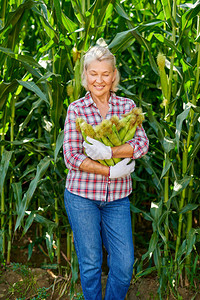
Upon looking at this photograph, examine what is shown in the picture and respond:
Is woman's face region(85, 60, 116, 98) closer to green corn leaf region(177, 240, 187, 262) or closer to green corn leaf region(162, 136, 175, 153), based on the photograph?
green corn leaf region(162, 136, 175, 153)

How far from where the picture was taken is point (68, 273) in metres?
3.15

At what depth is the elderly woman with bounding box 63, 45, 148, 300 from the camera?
224 centimetres

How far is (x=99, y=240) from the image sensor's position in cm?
233

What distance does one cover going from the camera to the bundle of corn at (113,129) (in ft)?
7.05

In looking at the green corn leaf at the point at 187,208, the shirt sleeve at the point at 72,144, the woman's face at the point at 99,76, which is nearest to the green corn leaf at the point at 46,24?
the woman's face at the point at 99,76

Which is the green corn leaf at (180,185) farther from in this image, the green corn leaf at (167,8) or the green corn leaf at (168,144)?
the green corn leaf at (167,8)

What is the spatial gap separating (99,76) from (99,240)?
3.27 ft

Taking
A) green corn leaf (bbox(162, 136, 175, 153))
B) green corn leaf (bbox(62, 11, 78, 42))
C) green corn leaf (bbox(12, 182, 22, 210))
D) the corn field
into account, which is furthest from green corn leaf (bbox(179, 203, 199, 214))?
green corn leaf (bbox(62, 11, 78, 42))

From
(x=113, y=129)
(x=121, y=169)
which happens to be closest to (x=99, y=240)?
(x=121, y=169)

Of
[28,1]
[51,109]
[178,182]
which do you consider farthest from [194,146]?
[28,1]

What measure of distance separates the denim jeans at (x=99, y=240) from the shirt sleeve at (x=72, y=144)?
0.78 feet

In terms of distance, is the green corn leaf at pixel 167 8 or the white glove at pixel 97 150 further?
the green corn leaf at pixel 167 8

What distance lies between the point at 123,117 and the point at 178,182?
26.8 inches

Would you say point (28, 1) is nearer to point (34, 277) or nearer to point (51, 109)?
point (51, 109)
